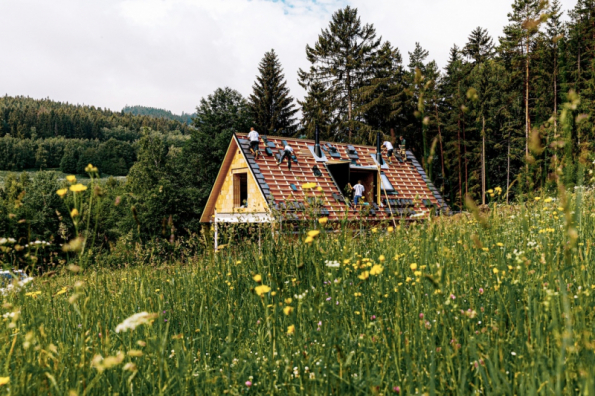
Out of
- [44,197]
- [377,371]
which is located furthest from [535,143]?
[44,197]

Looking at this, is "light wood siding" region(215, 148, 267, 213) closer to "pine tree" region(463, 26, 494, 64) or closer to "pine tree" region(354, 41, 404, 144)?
"pine tree" region(354, 41, 404, 144)

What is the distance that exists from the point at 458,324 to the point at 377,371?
20.4 inches

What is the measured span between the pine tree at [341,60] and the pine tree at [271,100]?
320cm

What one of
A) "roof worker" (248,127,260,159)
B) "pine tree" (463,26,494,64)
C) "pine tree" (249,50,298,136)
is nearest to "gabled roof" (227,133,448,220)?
"roof worker" (248,127,260,159)

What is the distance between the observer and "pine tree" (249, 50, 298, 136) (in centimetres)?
3641

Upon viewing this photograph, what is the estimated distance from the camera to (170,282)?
3465 mm

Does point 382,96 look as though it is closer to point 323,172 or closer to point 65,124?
point 323,172

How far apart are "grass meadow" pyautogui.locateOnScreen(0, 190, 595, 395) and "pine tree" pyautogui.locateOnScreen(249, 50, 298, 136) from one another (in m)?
33.3

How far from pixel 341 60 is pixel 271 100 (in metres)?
7.27

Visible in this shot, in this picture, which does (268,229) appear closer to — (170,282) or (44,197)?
(170,282)

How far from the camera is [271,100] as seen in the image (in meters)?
36.7

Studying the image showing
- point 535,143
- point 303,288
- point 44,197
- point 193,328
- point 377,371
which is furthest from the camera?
point 44,197

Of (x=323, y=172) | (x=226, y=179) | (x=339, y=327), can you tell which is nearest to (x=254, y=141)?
(x=226, y=179)

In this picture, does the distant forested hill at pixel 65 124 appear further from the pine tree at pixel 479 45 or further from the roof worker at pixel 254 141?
the roof worker at pixel 254 141
